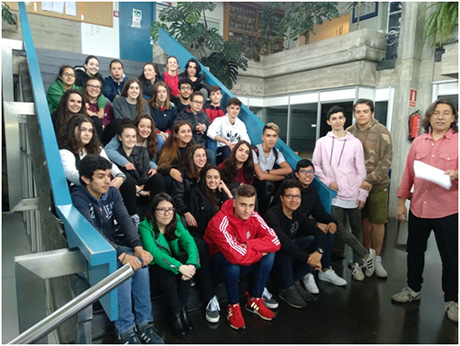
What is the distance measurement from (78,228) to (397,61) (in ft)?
17.7

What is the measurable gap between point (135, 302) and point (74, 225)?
30.9 inches

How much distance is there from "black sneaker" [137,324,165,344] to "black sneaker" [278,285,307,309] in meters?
1.04

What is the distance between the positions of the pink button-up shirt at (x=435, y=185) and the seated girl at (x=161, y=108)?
2.37 meters

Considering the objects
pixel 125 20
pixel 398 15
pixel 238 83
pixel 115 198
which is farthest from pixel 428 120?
pixel 125 20

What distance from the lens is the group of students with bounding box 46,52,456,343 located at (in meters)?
2.18

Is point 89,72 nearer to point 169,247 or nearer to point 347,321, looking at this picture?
point 169,247

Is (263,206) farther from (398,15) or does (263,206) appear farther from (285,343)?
(398,15)

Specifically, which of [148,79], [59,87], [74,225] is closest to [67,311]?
[74,225]

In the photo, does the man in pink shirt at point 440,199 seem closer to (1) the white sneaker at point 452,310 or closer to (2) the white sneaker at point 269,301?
(1) the white sneaker at point 452,310

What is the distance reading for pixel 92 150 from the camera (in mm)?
2453

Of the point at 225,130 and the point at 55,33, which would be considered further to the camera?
the point at 55,33

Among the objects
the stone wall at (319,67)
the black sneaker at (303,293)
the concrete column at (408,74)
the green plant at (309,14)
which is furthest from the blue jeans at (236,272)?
the green plant at (309,14)

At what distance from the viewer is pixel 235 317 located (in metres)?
2.36

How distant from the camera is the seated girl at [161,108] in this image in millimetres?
3656
